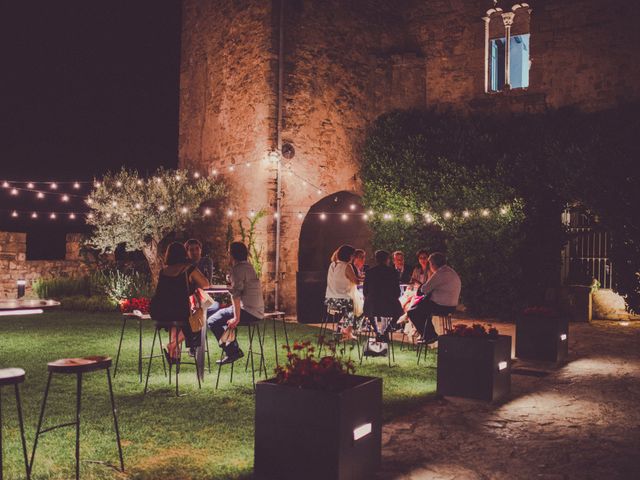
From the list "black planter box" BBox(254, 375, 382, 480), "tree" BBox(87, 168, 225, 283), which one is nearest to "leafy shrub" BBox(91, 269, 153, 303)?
"tree" BBox(87, 168, 225, 283)

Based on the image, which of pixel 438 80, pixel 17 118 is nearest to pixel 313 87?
pixel 438 80

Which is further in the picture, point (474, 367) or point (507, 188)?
point (507, 188)

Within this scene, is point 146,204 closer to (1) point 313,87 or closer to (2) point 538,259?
(1) point 313,87

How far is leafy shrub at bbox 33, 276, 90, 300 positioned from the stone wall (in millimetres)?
306

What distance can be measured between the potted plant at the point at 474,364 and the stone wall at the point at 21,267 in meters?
10.0

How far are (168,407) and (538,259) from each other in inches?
358

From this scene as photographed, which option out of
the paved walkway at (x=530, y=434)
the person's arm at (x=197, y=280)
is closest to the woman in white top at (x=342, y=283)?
the paved walkway at (x=530, y=434)

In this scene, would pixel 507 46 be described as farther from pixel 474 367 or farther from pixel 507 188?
pixel 474 367

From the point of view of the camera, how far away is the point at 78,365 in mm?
3551

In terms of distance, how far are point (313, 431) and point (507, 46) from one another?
41.0 ft

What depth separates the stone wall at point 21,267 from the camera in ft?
42.5

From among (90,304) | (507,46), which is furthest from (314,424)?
(507,46)

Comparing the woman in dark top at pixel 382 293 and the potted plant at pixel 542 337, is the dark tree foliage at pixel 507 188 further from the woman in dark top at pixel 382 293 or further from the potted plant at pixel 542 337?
the woman in dark top at pixel 382 293

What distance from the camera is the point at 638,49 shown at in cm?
1278
